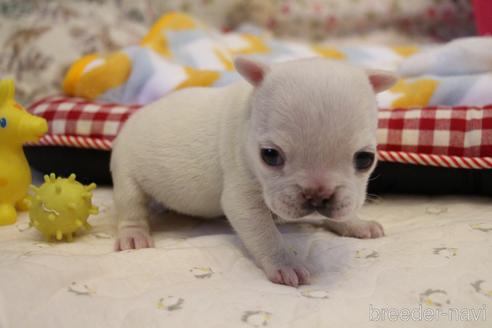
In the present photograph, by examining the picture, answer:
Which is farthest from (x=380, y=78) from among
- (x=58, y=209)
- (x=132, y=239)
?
(x=58, y=209)

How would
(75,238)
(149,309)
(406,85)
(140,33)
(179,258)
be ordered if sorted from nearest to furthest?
(149,309), (179,258), (75,238), (406,85), (140,33)

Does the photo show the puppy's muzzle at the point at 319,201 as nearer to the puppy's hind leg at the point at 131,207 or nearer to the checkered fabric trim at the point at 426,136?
the puppy's hind leg at the point at 131,207

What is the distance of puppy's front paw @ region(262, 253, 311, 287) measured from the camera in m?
1.34

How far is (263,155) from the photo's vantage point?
1.34 meters

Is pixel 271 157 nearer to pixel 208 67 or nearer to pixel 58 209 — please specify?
pixel 58 209

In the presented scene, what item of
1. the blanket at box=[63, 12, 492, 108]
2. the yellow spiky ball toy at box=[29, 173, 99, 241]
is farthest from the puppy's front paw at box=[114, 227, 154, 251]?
the blanket at box=[63, 12, 492, 108]

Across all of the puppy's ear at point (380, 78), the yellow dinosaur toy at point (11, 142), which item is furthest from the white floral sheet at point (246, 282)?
the puppy's ear at point (380, 78)

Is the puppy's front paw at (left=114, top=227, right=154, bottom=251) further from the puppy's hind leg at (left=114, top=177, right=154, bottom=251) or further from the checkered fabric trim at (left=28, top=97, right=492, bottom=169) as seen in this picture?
the checkered fabric trim at (left=28, top=97, right=492, bottom=169)

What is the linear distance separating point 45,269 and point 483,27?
9.32 ft

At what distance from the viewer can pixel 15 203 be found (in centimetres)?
192

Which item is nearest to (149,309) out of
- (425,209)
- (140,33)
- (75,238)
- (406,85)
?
(75,238)

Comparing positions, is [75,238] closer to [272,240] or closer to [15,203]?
[15,203]

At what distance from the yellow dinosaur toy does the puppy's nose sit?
42.2 inches

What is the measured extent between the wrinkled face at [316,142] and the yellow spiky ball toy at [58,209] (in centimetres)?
64
